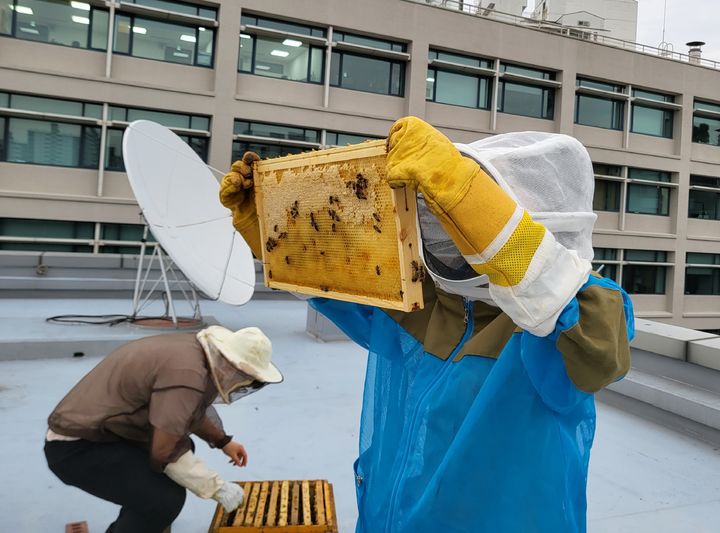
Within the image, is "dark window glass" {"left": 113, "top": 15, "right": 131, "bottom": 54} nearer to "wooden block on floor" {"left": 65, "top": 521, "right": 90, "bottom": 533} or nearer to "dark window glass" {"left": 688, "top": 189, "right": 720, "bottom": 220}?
"wooden block on floor" {"left": 65, "top": 521, "right": 90, "bottom": 533}

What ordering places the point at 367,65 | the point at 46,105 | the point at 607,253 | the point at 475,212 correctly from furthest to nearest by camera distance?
the point at 607,253 < the point at 367,65 < the point at 46,105 < the point at 475,212

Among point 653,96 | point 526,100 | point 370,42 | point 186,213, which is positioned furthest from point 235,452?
point 653,96

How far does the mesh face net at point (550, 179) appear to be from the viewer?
124 centimetres

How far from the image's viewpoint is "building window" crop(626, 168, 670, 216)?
66.2ft

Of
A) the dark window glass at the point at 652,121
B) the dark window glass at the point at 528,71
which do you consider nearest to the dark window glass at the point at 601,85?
the dark window glass at the point at 652,121

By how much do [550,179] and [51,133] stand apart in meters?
14.8

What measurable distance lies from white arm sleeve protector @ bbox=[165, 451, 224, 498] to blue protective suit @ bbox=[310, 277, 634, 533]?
954mm

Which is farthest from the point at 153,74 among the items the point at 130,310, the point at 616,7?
the point at 616,7

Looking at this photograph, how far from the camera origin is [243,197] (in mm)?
2051

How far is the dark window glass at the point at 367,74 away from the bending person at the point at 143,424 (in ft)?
48.8

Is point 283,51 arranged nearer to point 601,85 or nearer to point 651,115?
point 601,85

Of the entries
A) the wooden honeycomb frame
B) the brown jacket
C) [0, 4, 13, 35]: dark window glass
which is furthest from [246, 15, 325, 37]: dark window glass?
the wooden honeycomb frame

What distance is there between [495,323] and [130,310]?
316 inches

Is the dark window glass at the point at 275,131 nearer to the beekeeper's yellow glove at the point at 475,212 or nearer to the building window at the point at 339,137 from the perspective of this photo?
the building window at the point at 339,137
